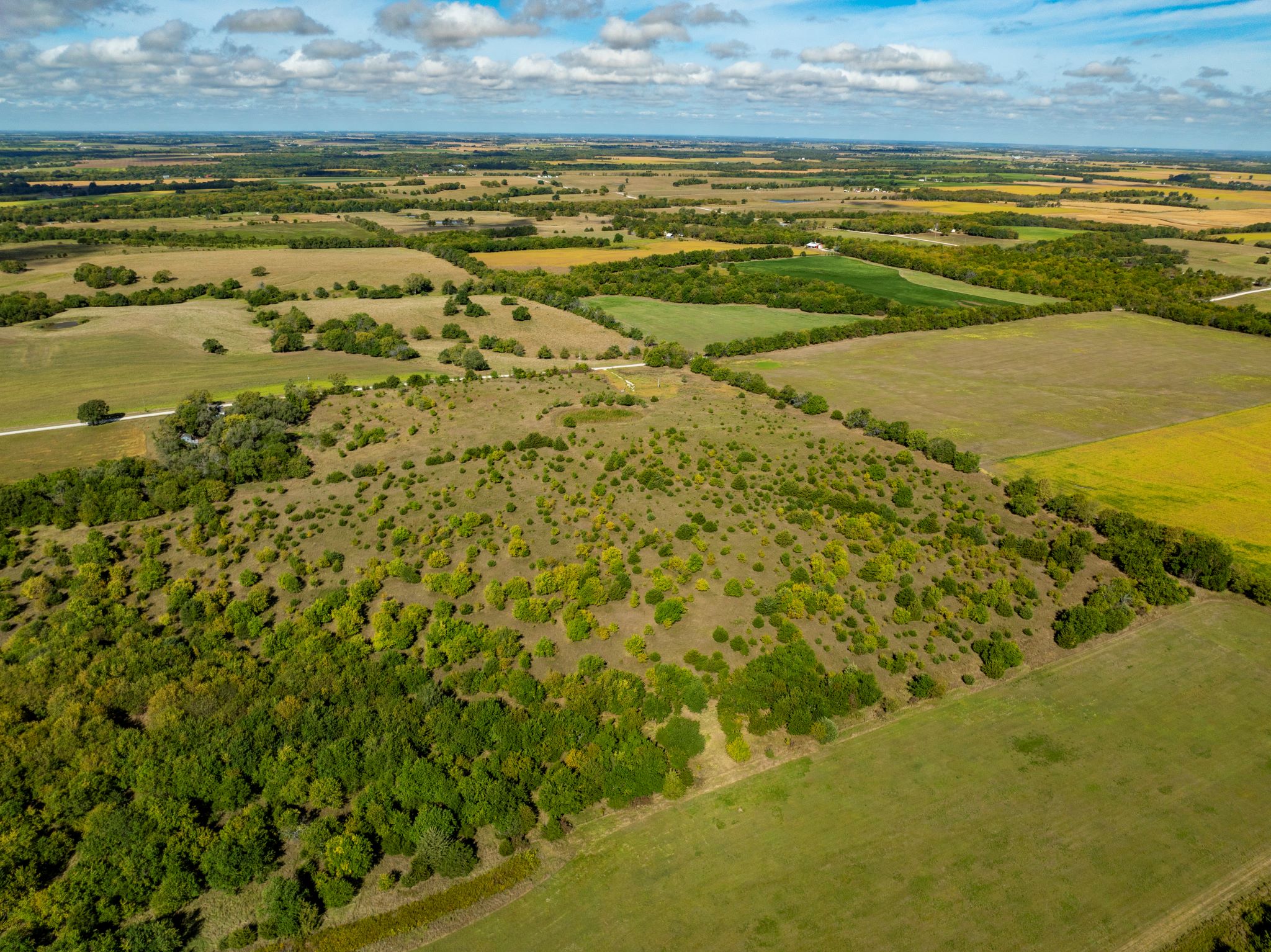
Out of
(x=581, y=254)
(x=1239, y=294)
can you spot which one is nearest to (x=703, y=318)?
(x=581, y=254)

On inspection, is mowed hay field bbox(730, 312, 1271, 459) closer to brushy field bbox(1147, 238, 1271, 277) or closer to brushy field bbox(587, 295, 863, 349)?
brushy field bbox(587, 295, 863, 349)

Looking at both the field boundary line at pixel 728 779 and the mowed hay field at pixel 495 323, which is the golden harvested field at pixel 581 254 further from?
the field boundary line at pixel 728 779

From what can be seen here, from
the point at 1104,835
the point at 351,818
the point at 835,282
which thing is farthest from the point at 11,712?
the point at 835,282

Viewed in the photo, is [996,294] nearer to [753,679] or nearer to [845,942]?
[753,679]

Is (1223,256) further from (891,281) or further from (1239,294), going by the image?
(891,281)

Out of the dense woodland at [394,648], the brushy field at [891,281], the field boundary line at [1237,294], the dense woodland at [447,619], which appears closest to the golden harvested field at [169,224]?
the brushy field at [891,281]
